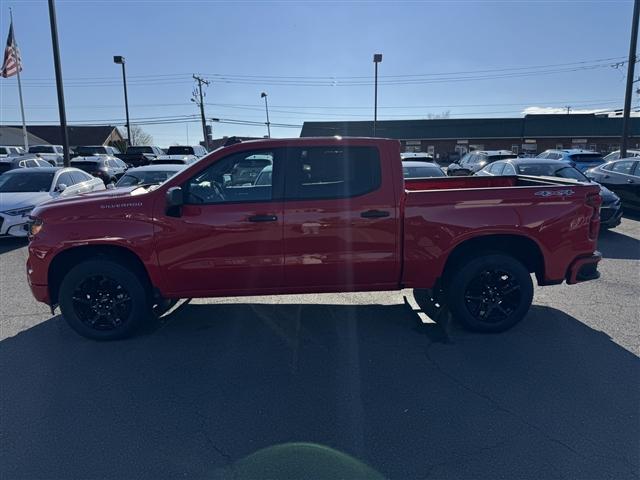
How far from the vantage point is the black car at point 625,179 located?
1066cm

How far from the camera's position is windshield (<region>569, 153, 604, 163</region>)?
1774 cm

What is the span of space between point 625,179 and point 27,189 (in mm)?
14171

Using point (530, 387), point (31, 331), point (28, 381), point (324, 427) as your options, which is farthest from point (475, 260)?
point (31, 331)

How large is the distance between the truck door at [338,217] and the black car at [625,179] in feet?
31.1

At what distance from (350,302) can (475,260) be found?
1769mm

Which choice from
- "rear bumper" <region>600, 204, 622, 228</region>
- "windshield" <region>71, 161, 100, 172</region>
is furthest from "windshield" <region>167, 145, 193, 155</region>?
"rear bumper" <region>600, 204, 622, 228</region>

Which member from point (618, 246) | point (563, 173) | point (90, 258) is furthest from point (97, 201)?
point (563, 173)

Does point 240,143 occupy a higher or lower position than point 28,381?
higher

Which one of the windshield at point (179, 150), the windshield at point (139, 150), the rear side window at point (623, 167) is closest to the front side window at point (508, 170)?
the rear side window at point (623, 167)

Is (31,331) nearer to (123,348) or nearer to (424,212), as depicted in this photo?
(123,348)

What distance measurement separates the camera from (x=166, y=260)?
4.22 meters

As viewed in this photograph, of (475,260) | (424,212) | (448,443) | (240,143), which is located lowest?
(448,443)

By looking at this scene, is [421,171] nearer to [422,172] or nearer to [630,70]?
[422,172]

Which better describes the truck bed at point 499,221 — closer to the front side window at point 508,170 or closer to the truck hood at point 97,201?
the truck hood at point 97,201
